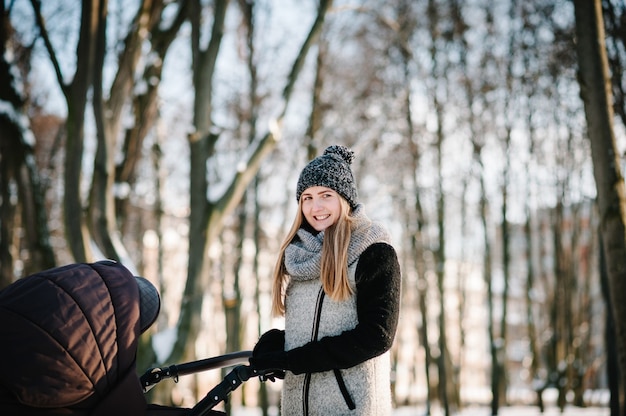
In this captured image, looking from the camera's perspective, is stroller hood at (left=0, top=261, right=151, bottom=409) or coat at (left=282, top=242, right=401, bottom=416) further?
coat at (left=282, top=242, right=401, bottom=416)

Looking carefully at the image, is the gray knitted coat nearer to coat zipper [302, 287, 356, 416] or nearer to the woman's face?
coat zipper [302, 287, 356, 416]

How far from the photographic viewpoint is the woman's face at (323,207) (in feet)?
8.63

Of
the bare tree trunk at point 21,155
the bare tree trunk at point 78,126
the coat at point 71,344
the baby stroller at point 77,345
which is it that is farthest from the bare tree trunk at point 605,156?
the bare tree trunk at point 21,155

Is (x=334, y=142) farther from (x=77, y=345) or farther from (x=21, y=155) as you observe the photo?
(x=77, y=345)

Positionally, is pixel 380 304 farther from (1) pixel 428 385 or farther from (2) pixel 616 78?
(1) pixel 428 385

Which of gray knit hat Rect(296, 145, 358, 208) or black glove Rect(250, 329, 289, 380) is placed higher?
gray knit hat Rect(296, 145, 358, 208)

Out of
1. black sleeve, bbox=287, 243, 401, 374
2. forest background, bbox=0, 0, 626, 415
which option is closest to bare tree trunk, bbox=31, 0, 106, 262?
forest background, bbox=0, 0, 626, 415

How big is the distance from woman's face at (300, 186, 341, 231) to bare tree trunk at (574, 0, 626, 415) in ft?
11.7

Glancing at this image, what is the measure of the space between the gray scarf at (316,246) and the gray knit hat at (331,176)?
0.11 meters

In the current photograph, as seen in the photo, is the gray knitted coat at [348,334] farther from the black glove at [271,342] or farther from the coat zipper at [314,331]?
the black glove at [271,342]

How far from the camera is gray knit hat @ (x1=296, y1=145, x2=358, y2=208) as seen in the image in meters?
2.62

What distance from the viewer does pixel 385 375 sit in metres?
2.49

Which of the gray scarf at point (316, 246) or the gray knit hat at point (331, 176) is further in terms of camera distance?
the gray knit hat at point (331, 176)

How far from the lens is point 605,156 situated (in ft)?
16.8
